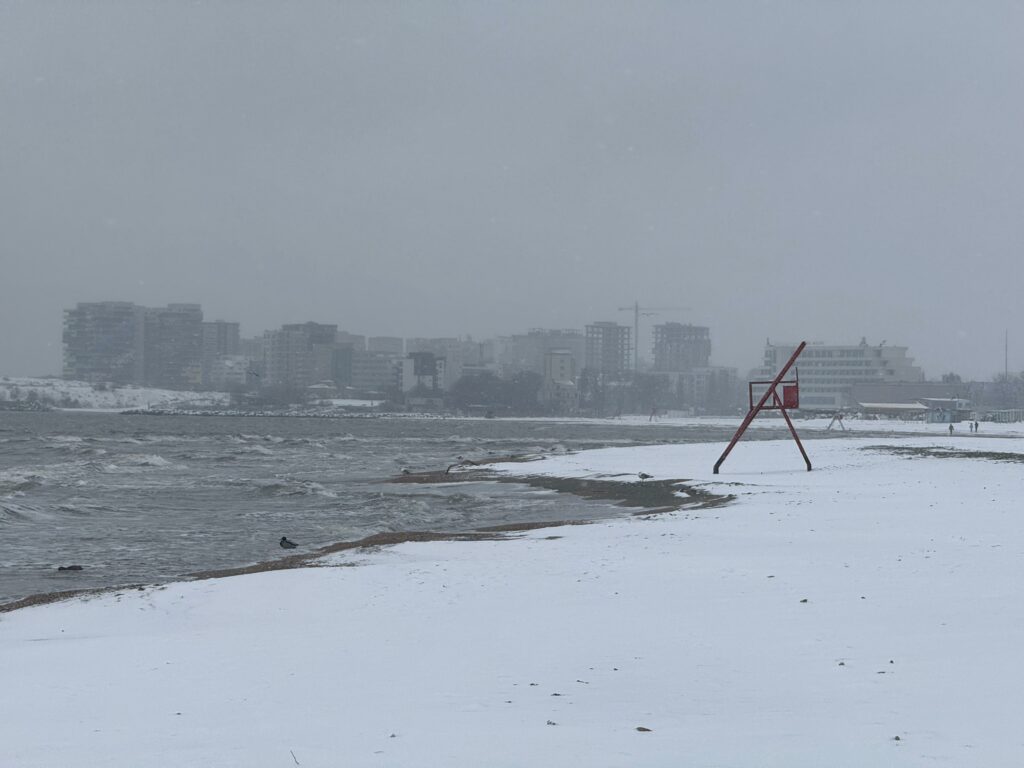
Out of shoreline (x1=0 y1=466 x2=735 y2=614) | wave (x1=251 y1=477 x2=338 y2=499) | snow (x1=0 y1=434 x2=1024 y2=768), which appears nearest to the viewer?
snow (x1=0 y1=434 x2=1024 y2=768)

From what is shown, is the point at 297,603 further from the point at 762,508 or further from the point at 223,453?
the point at 223,453

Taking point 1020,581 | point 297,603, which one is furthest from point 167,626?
point 1020,581

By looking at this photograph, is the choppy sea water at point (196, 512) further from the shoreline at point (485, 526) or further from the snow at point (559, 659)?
the snow at point (559, 659)

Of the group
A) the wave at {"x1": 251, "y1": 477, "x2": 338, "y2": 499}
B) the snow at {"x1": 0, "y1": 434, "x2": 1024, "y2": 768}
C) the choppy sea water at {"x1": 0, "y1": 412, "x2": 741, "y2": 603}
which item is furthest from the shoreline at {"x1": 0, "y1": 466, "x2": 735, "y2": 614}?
the wave at {"x1": 251, "y1": 477, "x2": 338, "y2": 499}

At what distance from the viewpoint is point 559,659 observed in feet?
32.9

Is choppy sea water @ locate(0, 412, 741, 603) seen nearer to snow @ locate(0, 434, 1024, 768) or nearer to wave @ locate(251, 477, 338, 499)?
wave @ locate(251, 477, 338, 499)

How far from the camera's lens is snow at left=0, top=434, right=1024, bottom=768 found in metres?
7.43

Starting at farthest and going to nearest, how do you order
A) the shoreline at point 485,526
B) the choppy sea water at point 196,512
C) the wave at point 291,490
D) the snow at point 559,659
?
the wave at point 291,490
the choppy sea water at point 196,512
the shoreline at point 485,526
the snow at point 559,659

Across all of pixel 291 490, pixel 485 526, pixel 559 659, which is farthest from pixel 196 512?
pixel 559 659

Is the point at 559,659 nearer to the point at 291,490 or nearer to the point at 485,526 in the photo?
the point at 485,526

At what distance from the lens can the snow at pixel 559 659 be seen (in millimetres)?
7426

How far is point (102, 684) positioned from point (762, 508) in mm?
16981

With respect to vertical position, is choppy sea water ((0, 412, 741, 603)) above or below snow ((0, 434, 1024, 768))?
below

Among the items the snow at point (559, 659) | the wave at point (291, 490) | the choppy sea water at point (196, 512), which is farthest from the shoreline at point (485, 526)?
the wave at point (291, 490)
